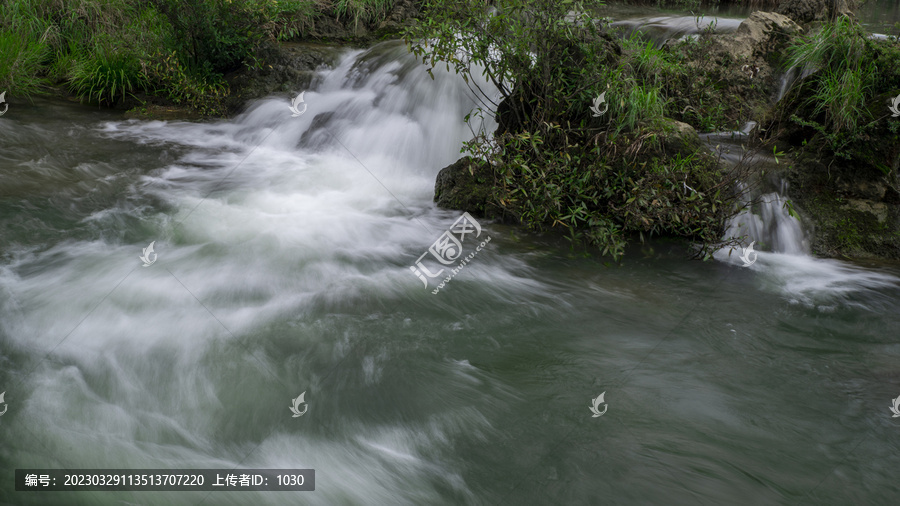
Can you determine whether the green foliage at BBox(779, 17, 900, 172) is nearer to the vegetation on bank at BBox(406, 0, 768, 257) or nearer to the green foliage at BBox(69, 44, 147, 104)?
the vegetation on bank at BBox(406, 0, 768, 257)

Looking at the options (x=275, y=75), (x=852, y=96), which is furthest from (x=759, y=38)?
(x=275, y=75)

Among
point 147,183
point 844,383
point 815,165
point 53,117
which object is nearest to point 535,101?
point 815,165

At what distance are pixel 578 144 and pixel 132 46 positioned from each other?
20.9 feet

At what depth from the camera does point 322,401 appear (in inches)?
131

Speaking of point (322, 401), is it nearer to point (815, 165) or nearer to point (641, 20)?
point (815, 165)

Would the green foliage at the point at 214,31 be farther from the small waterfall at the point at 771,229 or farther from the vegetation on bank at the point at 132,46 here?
the small waterfall at the point at 771,229

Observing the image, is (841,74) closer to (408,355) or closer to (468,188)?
(468,188)

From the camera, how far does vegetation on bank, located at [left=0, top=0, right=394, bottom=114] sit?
796 centimetres

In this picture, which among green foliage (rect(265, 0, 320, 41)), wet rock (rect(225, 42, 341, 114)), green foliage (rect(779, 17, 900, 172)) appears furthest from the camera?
green foliage (rect(265, 0, 320, 41))

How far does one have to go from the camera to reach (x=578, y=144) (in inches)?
212

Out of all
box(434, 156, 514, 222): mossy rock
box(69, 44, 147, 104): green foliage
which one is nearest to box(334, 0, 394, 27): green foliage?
box(69, 44, 147, 104): green foliage

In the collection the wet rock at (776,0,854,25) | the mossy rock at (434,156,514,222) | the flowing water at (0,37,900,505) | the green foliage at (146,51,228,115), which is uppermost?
the wet rock at (776,0,854,25)

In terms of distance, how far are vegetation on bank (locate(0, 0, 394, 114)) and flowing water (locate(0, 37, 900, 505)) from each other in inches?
92.2

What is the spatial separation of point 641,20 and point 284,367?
809cm
